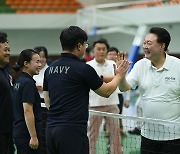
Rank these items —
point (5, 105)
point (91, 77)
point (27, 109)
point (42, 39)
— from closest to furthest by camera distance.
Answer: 1. point (91, 77)
2. point (27, 109)
3. point (5, 105)
4. point (42, 39)

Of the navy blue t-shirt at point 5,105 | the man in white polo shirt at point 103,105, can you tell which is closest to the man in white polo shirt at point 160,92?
the navy blue t-shirt at point 5,105

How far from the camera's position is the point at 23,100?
4891 mm

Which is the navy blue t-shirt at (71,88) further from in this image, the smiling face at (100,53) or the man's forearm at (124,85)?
the smiling face at (100,53)

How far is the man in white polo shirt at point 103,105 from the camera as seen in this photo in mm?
6766

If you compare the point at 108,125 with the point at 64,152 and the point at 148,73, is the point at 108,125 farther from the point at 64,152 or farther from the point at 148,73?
the point at 64,152

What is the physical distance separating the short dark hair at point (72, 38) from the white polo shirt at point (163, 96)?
3.35 ft

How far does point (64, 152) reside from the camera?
4.05 m

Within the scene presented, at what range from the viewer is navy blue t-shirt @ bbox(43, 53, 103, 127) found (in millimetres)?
3986

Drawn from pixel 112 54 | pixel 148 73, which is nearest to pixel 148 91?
pixel 148 73

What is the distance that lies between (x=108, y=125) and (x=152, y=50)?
2.45 meters

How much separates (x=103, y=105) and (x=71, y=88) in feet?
10.4

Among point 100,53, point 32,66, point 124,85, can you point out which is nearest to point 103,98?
point 100,53

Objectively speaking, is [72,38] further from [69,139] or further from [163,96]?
[163,96]

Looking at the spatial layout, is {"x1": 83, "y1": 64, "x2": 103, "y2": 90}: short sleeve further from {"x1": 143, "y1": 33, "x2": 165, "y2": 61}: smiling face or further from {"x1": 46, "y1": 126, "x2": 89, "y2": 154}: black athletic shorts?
{"x1": 143, "y1": 33, "x2": 165, "y2": 61}: smiling face
